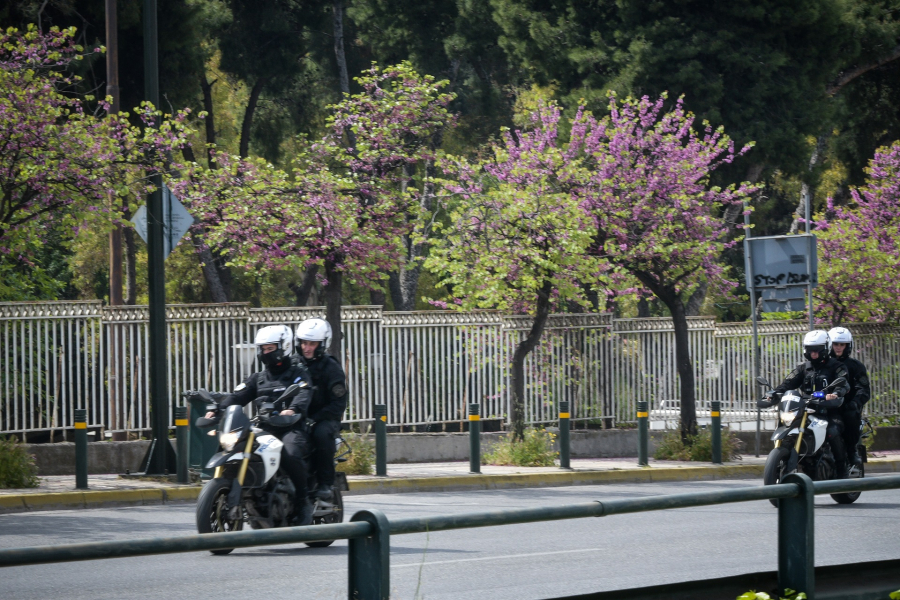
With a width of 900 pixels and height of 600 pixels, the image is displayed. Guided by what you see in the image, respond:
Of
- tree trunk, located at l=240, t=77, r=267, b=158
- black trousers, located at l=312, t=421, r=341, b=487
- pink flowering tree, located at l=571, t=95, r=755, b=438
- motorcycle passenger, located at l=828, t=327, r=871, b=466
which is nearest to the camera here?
black trousers, located at l=312, t=421, r=341, b=487

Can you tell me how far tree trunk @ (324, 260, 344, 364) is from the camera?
17.6 m

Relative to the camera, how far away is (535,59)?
31.1 metres

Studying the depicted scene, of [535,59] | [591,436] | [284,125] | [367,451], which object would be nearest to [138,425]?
[367,451]

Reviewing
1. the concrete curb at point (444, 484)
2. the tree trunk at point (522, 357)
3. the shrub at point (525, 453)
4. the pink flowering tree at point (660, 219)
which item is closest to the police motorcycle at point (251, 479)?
the concrete curb at point (444, 484)

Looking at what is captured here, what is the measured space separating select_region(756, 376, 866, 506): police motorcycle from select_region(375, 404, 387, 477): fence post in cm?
540

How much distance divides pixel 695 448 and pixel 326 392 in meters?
10.7

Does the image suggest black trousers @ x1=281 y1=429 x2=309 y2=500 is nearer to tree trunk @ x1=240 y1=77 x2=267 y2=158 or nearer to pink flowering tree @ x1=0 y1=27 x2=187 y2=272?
pink flowering tree @ x1=0 y1=27 x2=187 y2=272

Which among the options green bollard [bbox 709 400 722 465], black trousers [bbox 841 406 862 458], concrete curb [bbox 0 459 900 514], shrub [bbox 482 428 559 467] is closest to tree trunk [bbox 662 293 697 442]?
green bollard [bbox 709 400 722 465]

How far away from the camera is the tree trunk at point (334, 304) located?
693 inches

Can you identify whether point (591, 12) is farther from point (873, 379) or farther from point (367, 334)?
point (367, 334)

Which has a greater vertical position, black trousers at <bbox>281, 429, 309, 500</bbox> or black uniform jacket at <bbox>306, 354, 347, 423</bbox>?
black uniform jacket at <bbox>306, 354, 347, 423</bbox>

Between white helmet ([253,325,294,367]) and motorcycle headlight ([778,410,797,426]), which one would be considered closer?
white helmet ([253,325,294,367])

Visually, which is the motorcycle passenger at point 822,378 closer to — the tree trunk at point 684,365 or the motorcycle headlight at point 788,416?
the motorcycle headlight at point 788,416

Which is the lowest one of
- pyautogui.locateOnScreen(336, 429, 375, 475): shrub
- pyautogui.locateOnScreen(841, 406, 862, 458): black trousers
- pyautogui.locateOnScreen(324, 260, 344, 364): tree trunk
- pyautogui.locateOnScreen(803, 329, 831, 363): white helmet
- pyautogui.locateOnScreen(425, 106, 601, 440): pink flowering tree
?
pyautogui.locateOnScreen(336, 429, 375, 475): shrub
